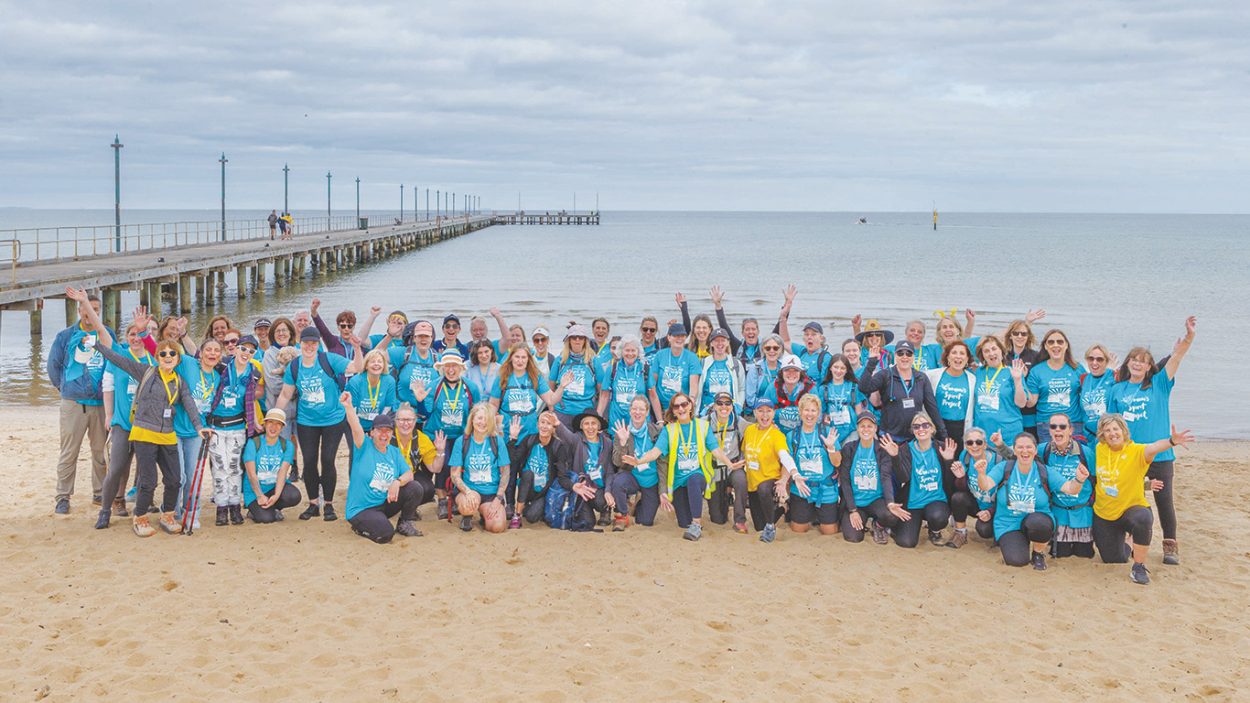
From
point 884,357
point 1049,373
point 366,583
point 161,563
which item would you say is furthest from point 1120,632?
point 161,563

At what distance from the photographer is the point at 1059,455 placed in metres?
6.95

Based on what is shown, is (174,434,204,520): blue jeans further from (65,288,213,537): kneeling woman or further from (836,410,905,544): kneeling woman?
(836,410,905,544): kneeling woman

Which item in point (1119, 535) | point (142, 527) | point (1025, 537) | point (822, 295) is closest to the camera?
point (1119, 535)

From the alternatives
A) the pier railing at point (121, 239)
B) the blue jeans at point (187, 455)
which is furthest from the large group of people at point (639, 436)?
the pier railing at point (121, 239)

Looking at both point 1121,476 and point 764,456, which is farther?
point 764,456

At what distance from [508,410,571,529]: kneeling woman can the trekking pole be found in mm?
2210

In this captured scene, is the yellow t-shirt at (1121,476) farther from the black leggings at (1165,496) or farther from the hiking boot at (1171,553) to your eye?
the hiking boot at (1171,553)

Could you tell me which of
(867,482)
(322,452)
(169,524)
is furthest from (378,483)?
(867,482)

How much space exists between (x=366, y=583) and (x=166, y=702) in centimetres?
173

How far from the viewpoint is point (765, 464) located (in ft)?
25.2

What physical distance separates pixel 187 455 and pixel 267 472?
1.91 feet

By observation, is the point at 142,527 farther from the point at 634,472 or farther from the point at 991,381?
the point at 991,381

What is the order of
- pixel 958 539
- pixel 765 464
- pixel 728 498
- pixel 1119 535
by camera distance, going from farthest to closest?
pixel 728 498 < pixel 765 464 < pixel 958 539 < pixel 1119 535

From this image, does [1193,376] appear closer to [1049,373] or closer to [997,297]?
[1049,373]
